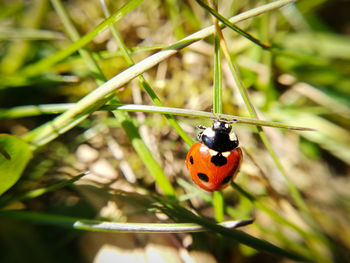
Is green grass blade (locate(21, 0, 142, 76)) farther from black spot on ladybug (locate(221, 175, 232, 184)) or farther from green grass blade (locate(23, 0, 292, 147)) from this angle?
black spot on ladybug (locate(221, 175, 232, 184))

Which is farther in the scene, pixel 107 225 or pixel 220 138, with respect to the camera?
pixel 220 138

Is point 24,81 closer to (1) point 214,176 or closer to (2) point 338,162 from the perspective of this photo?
(1) point 214,176

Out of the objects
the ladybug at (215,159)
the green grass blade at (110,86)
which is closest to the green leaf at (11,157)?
the green grass blade at (110,86)

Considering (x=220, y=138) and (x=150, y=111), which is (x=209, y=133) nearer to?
(x=220, y=138)

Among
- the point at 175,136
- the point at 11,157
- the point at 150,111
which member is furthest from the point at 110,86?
the point at 175,136

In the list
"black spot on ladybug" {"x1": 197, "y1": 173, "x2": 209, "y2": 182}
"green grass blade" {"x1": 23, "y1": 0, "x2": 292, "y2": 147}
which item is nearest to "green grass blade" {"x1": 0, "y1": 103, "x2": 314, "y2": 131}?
"green grass blade" {"x1": 23, "y1": 0, "x2": 292, "y2": 147}
